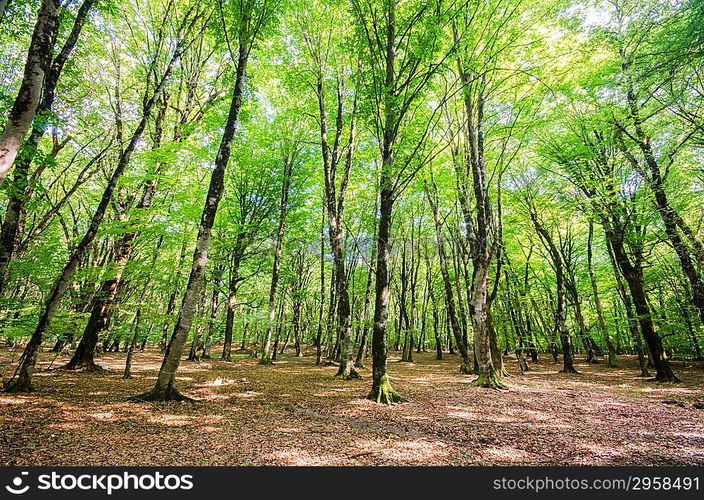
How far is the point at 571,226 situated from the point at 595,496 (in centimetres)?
2186

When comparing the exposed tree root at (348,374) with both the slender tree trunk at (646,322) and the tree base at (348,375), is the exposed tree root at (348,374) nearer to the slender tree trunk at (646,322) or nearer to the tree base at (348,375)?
the tree base at (348,375)

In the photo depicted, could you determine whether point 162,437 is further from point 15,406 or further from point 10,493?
point 15,406

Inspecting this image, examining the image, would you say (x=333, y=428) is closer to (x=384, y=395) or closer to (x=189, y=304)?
(x=384, y=395)

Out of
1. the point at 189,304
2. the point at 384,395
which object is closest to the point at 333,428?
the point at 384,395

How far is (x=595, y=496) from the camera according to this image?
344 centimetres

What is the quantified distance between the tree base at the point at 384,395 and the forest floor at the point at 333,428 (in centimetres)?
30

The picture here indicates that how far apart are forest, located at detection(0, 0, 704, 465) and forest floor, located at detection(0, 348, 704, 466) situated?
0.23ft

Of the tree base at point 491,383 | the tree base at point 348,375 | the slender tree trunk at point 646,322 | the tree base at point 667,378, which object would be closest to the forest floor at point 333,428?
the tree base at point 491,383

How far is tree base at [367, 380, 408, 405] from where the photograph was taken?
8.04 metres

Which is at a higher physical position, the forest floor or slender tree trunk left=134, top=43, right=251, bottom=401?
slender tree trunk left=134, top=43, right=251, bottom=401

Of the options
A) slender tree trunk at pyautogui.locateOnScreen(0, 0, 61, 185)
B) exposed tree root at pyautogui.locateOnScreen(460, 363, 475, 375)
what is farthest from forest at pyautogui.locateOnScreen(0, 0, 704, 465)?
exposed tree root at pyautogui.locateOnScreen(460, 363, 475, 375)

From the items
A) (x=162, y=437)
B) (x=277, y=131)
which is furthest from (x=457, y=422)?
(x=277, y=131)

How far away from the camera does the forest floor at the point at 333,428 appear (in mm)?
4242

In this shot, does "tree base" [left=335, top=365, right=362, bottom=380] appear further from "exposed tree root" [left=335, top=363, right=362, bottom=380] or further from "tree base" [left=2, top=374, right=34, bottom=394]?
"tree base" [left=2, top=374, right=34, bottom=394]
